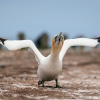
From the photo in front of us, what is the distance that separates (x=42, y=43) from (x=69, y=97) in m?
40.3

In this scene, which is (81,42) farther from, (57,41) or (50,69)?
(57,41)

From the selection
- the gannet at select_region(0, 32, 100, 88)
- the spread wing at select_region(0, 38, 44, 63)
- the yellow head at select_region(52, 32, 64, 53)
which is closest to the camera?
the yellow head at select_region(52, 32, 64, 53)

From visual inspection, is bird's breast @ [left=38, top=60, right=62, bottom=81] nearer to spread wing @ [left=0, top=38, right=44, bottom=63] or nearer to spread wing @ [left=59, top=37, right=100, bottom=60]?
spread wing @ [left=0, top=38, right=44, bottom=63]

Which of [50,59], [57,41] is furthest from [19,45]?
[57,41]

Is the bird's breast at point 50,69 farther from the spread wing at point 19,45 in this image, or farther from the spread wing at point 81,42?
the spread wing at point 81,42

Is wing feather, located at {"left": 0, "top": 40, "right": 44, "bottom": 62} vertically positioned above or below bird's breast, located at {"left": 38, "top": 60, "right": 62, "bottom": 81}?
above

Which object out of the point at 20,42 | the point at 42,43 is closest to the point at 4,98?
the point at 20,42

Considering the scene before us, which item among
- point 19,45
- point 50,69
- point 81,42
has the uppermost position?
point 81,42

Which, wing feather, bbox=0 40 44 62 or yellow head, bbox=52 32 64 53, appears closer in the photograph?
yellow head, bbox=52 32 64 53

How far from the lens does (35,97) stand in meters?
8.67

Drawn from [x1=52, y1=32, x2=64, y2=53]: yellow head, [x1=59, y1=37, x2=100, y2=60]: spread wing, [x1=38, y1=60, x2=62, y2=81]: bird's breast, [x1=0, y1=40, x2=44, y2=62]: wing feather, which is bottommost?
[x1=38, y1=60, x2=62, y2=81]: bird's breast

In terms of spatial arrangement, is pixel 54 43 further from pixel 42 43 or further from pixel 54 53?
pixel 42 43

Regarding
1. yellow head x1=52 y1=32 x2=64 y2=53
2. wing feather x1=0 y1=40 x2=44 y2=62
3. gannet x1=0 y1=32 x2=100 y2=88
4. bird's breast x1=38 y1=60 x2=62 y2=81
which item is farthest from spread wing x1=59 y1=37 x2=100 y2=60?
yellow head x1=52 y1=32 x2=64 y2=53

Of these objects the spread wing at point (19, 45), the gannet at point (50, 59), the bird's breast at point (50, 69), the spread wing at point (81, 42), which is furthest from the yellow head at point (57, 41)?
the spread wing at point (81, 42)
